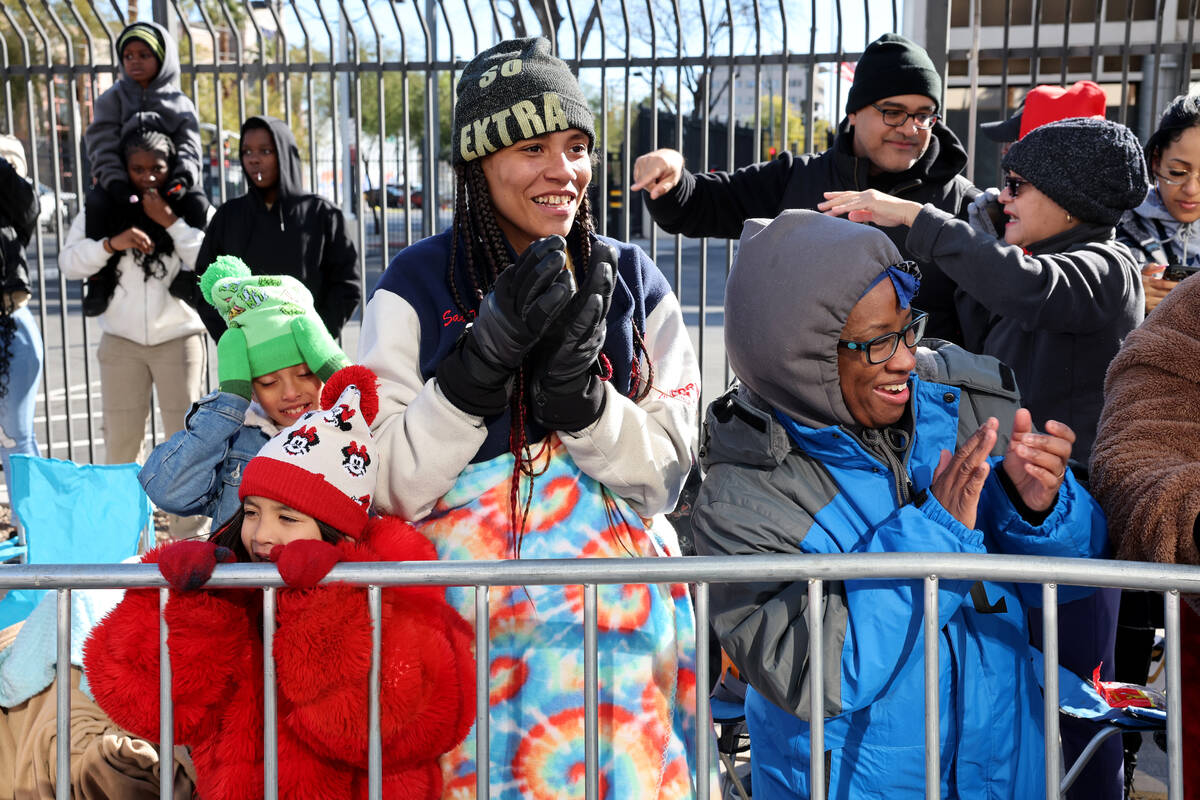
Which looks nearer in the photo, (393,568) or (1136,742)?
(393,568)

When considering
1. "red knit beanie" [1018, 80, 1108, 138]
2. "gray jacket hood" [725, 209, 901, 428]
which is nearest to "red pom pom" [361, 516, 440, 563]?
"gray jacket hood" [725, 209, 901, 428]

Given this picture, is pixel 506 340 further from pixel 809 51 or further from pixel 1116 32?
pixel 1116 32

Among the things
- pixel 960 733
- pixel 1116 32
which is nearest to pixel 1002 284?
pixel 960 733

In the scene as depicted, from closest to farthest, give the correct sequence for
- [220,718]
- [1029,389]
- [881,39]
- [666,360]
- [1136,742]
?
[220,718], [666,360], [1029,389], [1136,742], [881,39]

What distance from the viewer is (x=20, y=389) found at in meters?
5.88

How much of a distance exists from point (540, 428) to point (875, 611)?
68 centimetres

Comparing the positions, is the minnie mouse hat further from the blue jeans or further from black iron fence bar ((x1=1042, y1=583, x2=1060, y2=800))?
the blue jeans

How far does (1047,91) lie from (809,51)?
1.76m

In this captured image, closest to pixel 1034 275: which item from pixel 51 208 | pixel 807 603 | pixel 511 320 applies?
pixel 807 603

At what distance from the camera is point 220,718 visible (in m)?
2.13

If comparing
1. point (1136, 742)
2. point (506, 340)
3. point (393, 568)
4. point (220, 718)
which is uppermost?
point (506, 340)

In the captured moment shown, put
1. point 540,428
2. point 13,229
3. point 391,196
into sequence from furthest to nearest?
point 391,196, point 13,229, point 540,428

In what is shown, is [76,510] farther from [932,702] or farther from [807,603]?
[932,702]

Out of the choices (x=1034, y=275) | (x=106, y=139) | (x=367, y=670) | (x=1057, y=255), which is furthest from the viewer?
(x=106, y=139)
